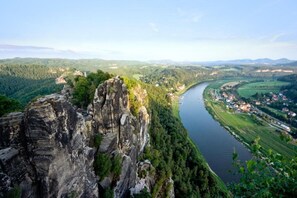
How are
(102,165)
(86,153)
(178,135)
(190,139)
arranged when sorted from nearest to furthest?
1. (86,153)
2. (102,165)
3. (178,135)
4. (190,139)

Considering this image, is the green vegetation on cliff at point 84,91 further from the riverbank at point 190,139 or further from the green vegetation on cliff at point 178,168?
the riverbank at point 190,139

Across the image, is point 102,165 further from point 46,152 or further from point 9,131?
point 9,131

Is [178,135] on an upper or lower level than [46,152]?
lower

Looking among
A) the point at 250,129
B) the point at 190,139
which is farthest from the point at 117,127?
the point at 250,129

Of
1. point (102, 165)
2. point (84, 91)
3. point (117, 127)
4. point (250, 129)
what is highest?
point (84, 91)

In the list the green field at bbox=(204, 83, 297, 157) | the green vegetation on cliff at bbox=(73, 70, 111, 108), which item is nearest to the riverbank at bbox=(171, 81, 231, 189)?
the green field at bbox=(204, 83, 297, 157)

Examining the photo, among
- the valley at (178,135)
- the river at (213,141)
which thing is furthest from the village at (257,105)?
the river at (213,141)
